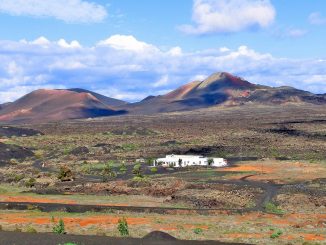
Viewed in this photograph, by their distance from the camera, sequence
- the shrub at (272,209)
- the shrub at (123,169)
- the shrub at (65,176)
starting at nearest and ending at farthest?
1. the shrub at (272,209)
2. the shrub at (65,176)
3. the shrub at (123,169)

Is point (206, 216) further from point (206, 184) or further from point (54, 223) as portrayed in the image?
point (206, 184)

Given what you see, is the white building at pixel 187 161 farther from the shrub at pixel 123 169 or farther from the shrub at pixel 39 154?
the shrub at pixel 39 154

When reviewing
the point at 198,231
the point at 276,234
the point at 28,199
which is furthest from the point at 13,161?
the point at 276,234

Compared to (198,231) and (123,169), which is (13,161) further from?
(198,231)

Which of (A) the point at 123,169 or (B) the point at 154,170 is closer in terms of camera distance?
(B) the point at 154,170

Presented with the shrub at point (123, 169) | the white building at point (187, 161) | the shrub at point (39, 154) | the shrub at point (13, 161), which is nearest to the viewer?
the shrub at point (123, 169)

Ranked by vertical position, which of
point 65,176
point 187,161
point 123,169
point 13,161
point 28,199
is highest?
point 13,161

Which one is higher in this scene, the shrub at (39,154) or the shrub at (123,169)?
the shrub at (39,154)

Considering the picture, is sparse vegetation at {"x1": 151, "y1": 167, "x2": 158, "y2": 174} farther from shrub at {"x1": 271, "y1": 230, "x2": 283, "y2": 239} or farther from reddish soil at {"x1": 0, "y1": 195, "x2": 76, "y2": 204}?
shrub at {"x1": 271, "y1": 230, "x2": 283, "y2": 239}

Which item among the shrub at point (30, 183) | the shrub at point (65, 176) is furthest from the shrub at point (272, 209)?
the shrub at point (65, 176)

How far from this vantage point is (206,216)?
53.8 meters

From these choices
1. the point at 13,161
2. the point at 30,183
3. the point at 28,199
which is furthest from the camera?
the point at 13,161

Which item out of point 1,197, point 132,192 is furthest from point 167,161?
point 1,197

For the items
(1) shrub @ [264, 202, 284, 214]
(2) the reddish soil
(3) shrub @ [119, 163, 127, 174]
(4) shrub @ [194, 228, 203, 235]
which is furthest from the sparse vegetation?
(4) shrub @ [194, 228, 203, 235]
